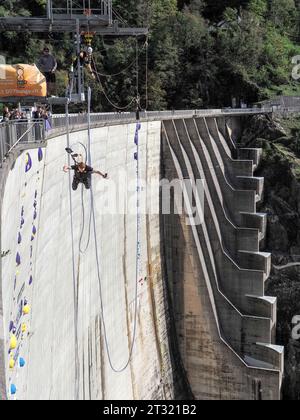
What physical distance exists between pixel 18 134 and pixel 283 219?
26.4 metres

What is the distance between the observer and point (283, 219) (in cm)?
3353

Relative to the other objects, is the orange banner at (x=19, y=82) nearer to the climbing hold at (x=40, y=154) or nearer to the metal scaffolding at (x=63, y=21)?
the climbing hold at (x=40, y=154)

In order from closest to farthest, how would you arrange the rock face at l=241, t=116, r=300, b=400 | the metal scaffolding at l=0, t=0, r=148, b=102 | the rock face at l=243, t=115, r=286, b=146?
the metal scaffolding at l=0, t=0, r=148, b=102, the rock face at l=241, t=116, r=300, b=400, the rock face at l=243, t=115, r=286, b=146

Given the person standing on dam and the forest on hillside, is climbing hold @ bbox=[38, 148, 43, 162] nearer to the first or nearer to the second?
the person standing on dam

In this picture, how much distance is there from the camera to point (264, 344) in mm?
25516

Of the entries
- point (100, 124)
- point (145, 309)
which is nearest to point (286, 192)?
point (145, 309)

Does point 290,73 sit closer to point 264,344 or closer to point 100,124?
point 264,344

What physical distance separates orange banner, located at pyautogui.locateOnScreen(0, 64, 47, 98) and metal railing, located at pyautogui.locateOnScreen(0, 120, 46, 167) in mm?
621

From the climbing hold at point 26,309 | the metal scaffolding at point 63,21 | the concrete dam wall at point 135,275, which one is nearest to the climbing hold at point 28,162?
the concrete dam wall at point 135,275

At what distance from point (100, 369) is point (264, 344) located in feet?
39.0

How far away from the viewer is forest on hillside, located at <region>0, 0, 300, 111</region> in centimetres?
4566

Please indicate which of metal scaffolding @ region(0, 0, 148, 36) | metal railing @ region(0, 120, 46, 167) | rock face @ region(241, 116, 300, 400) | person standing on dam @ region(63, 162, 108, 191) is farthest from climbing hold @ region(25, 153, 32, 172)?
rock face @ region(241, 116, 300, 400)

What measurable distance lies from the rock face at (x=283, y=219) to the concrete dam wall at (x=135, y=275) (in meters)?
1.72

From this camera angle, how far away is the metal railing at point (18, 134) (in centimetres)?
841
